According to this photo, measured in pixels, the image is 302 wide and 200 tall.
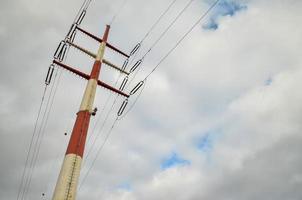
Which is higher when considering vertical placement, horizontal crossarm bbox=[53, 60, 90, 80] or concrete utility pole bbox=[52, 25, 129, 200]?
horizontal crossarm bbox=[53, 60, 90, 80]

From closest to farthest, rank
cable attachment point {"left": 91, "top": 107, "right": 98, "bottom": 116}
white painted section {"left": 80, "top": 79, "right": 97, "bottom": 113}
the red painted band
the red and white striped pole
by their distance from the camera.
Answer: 1. the red and white striped pole
2. the red painted band
3. cable attachment point {"left": 91, "top": 107, "right": 98, "bottom": 116}
4. white painted section {"left": 80, "top": 79, "right": 97, "bottom": 113}

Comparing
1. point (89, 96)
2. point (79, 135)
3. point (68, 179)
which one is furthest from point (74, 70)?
point (68, 179)

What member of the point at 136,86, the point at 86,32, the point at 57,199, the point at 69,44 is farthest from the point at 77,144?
the point at 86,32

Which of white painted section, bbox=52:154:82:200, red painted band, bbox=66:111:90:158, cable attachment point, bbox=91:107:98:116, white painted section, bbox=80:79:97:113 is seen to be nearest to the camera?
white painted section, bbox=52:154:82:200

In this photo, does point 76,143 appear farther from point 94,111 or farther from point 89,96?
point 89,96

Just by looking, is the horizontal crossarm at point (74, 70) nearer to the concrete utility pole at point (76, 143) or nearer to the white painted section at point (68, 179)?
the concrete utility pole at point (76, 143)

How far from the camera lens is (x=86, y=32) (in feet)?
84.0

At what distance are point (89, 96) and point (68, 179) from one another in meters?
6.51

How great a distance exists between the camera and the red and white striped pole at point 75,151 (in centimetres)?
1494

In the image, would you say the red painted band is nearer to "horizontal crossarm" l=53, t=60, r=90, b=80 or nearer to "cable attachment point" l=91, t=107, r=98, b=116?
"cable attachment point" l=91, t=107, r=98, b=116

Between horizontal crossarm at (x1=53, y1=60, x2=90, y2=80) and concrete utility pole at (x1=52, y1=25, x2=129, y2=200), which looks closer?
concrete utility pole at (x1=52, y1=25, x2=129, y2=200)

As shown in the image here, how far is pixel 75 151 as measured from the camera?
1644cm

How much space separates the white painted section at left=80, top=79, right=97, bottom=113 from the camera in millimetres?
19078

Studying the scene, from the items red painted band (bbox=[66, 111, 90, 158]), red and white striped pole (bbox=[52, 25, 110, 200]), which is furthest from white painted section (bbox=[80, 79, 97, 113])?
red painted band (bbox=[66, 111, 90, 158])
